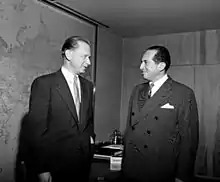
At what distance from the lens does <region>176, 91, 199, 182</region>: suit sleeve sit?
1967 millimetres

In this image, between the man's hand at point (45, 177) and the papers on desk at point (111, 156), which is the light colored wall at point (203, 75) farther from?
the man's hand at point (45, 177)

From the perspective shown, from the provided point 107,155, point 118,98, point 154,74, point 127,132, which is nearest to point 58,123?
point 127,132

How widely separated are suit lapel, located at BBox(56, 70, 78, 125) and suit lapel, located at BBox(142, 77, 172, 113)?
43 cm

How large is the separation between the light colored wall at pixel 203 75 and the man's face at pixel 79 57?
1937 mm

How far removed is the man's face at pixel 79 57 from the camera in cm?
202

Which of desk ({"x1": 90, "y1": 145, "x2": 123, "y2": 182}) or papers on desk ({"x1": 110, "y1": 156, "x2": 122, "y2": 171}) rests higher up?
papers on desk ({"x1": 110, "y1": 156, "x2": 122, "y2": 171})

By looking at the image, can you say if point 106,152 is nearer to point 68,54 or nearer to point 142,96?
point 142,96

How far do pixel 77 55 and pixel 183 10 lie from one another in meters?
1.29

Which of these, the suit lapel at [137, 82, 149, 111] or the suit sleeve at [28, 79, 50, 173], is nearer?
the suit sleeve at [28, 79, 50, 173]

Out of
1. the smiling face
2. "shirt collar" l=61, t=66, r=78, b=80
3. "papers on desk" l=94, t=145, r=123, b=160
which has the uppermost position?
the smiling face

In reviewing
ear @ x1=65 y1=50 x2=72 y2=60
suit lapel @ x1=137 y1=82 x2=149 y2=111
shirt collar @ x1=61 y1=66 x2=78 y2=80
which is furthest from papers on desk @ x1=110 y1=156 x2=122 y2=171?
ear @ x1=65 y1=50 x2=72 y2=60

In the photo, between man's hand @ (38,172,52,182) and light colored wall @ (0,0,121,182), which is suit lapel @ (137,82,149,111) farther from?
light colored wall @ (0,0,121,182)

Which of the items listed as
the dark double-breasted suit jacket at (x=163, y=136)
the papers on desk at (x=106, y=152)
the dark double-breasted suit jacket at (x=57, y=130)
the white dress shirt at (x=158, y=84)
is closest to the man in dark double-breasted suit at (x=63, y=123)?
the dark double-breasted suit jacket at (x=57, y=130)

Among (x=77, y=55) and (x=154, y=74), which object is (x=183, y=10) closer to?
(x=154, y=74)
